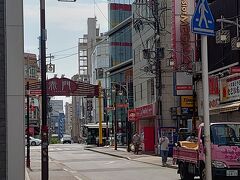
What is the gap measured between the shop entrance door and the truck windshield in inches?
1043

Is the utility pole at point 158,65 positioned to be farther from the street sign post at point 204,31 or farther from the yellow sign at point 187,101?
the street sign post at point 204,31

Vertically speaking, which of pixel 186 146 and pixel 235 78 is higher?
pixel 235 78

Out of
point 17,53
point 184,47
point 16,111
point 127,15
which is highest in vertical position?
point 127,15

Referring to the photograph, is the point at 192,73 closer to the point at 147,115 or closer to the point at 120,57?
the point at 147,115

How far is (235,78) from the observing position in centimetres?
2850

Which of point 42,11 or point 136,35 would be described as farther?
point 136,35

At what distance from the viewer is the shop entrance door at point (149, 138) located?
43938mm

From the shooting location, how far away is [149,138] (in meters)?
44.5

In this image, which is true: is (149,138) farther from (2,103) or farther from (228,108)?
(2,103)

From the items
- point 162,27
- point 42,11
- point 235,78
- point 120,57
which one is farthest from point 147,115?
point 120,57

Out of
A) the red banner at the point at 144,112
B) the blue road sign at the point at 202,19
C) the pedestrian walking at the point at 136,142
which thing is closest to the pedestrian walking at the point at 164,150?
the red banner at the point at 144,112

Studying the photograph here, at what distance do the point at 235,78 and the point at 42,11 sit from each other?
15.1m

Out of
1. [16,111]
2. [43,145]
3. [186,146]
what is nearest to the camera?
[16,111]

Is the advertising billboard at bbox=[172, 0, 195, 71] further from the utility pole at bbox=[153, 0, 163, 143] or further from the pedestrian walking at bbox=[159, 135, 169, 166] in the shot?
the pedestrian walking at bbox=[159, 135, 169, 166]
